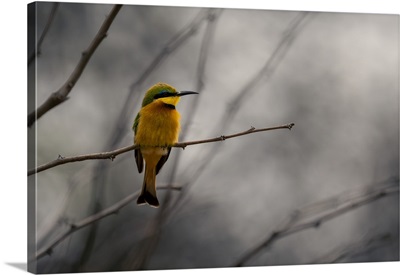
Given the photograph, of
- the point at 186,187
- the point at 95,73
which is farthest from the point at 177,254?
the point at 186,187

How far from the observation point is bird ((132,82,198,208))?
323cm

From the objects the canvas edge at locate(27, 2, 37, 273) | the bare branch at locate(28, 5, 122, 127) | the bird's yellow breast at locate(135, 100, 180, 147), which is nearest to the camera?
the bare branch at locate(28, 5, 122, 127)

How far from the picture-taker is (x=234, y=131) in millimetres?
3592

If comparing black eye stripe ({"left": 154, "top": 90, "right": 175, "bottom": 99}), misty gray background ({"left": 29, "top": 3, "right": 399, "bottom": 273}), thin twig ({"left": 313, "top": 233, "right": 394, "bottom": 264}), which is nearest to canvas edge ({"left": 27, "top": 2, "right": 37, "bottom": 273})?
misty gray background ({"left": 29, "top": 3, "right": 399, "bottom": 273})

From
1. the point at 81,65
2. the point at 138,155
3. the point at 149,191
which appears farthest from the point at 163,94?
the point at 81,65

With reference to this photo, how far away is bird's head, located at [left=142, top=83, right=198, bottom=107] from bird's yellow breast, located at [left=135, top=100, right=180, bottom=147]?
0.15ft

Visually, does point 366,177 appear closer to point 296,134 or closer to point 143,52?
point 296,134

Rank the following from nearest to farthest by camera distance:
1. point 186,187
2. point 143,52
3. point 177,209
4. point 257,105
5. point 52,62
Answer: point 186,187 < point 177,209 < point 52,62 < point 143,52 < point 257,105

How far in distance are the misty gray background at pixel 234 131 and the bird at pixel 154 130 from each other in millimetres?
56

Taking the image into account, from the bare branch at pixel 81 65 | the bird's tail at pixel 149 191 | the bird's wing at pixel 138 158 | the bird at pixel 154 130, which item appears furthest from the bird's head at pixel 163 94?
the bare branch at pixel 81 65

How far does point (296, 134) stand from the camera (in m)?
3.76

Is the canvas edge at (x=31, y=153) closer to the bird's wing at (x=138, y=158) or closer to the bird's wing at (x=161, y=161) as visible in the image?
the bird's wing at (x=138, y=158)

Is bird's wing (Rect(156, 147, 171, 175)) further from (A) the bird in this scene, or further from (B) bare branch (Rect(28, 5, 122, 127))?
(B) bare branch (Rect(28, 5, 122, 127))

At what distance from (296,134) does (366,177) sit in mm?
508
